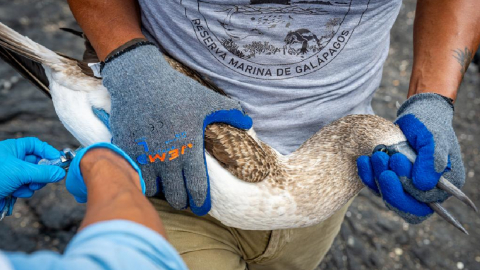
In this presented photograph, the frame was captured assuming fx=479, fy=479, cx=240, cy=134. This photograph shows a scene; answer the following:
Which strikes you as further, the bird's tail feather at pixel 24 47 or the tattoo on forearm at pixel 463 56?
the tattoo on forearm at pixel 463 56

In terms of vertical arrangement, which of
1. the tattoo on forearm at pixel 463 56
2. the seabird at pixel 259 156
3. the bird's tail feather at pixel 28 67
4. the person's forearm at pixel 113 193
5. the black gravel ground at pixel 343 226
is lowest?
the black gravel ground at pixel 343 226

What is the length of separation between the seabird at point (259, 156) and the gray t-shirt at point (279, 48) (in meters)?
0.08

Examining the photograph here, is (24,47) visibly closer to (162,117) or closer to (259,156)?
(162,117)

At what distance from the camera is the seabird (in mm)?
1836

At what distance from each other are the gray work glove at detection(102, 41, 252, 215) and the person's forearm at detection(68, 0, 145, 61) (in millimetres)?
93

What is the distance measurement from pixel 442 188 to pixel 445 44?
758 millimetres

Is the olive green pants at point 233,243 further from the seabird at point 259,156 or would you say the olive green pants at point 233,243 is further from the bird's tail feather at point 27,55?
the bird's tail feather at point 27,55

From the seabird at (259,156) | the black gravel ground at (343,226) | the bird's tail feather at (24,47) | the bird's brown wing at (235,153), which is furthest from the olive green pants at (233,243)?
the black gravel ground at (343,226)

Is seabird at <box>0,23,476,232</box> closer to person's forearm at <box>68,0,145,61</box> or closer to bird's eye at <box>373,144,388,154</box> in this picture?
bird's eye at <box>373,144,388,154</box>

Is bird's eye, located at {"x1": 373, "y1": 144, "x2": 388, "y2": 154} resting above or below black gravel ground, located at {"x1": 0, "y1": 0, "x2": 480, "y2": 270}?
above

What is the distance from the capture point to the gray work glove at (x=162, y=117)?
1671 mm

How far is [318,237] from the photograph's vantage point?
2.31 m

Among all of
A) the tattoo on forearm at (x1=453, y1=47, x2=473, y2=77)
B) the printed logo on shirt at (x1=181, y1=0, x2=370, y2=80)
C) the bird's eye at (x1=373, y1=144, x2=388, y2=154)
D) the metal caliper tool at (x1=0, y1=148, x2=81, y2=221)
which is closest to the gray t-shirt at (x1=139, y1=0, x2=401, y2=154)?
the printed logo on shirt at (x1=181, y1=0, x2=370, y2=80)

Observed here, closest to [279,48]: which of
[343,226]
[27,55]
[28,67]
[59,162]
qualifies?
[59,162]
